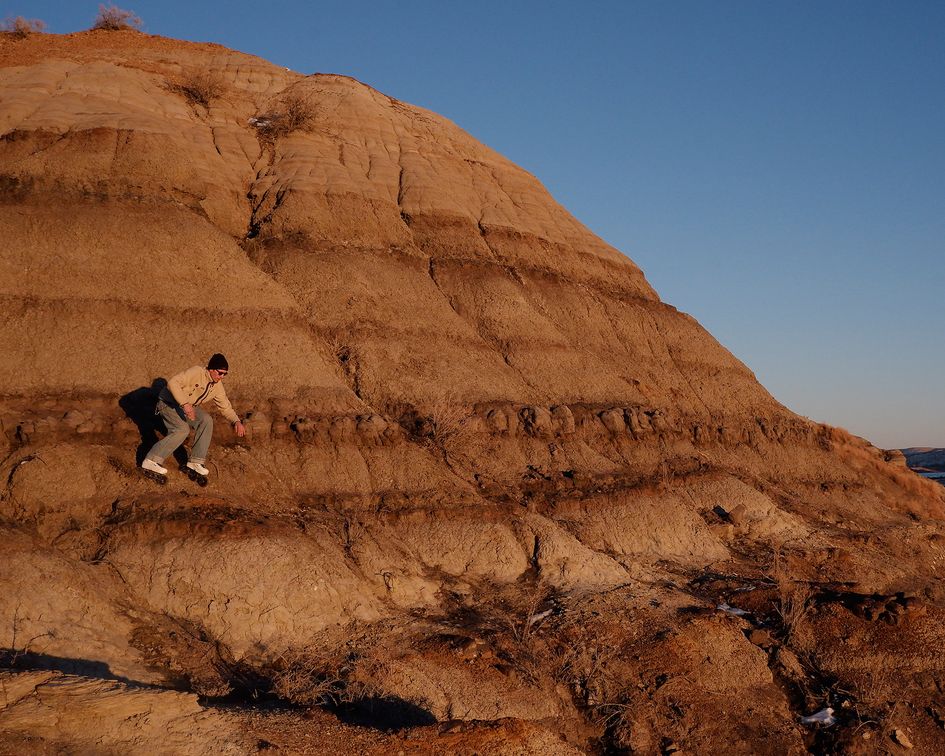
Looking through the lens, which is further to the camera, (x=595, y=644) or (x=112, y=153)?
(x=112, y=153)

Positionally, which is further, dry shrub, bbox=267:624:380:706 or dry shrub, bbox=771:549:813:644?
dry shrub, bbox=771:549:813:644

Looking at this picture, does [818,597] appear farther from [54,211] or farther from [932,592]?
[54,211]

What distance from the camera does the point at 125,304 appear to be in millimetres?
12531

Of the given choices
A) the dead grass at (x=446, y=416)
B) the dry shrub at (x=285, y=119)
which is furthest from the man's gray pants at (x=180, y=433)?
the dry shrub at (x=285, y=119)

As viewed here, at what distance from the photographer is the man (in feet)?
33.4

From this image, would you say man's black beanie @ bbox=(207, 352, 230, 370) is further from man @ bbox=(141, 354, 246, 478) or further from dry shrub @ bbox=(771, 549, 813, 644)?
dry shrub @ bbox=(771, 549, 813, 644)

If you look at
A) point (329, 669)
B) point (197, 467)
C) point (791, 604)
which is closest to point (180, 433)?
point (197, 467)

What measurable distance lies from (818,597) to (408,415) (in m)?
6.48

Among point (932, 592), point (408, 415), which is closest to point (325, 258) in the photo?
point (408, 415)

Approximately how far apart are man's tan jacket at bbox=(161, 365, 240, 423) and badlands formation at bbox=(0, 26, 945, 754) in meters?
0.86

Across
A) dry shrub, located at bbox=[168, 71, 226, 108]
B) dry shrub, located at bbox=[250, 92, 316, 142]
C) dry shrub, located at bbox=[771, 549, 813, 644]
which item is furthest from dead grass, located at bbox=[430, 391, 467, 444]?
dry shrub, located at bbox=[168, 71, 226, 108]

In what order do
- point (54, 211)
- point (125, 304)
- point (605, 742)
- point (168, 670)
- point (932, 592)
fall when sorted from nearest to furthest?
point (168, 670) < point (605, 742) < point (125, 304) < point (54, 211) < point (932, 592)

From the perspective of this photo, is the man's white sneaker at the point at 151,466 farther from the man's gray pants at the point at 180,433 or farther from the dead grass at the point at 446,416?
the dead grass at the point at 446,416

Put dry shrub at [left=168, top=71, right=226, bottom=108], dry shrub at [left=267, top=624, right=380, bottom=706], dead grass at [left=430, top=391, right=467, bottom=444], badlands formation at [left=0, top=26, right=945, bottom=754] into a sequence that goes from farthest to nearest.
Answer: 1. dry shrub at [left=168, top=71, right=226, bottom=108]
2. dead grass at [left=430, top=391, right=467, bottom=444]
3. badlands formation at [left=0, top=26, right=945, bottom=754]
4. dry shrub at [left=267, top=624, right=380, bottom=706]
